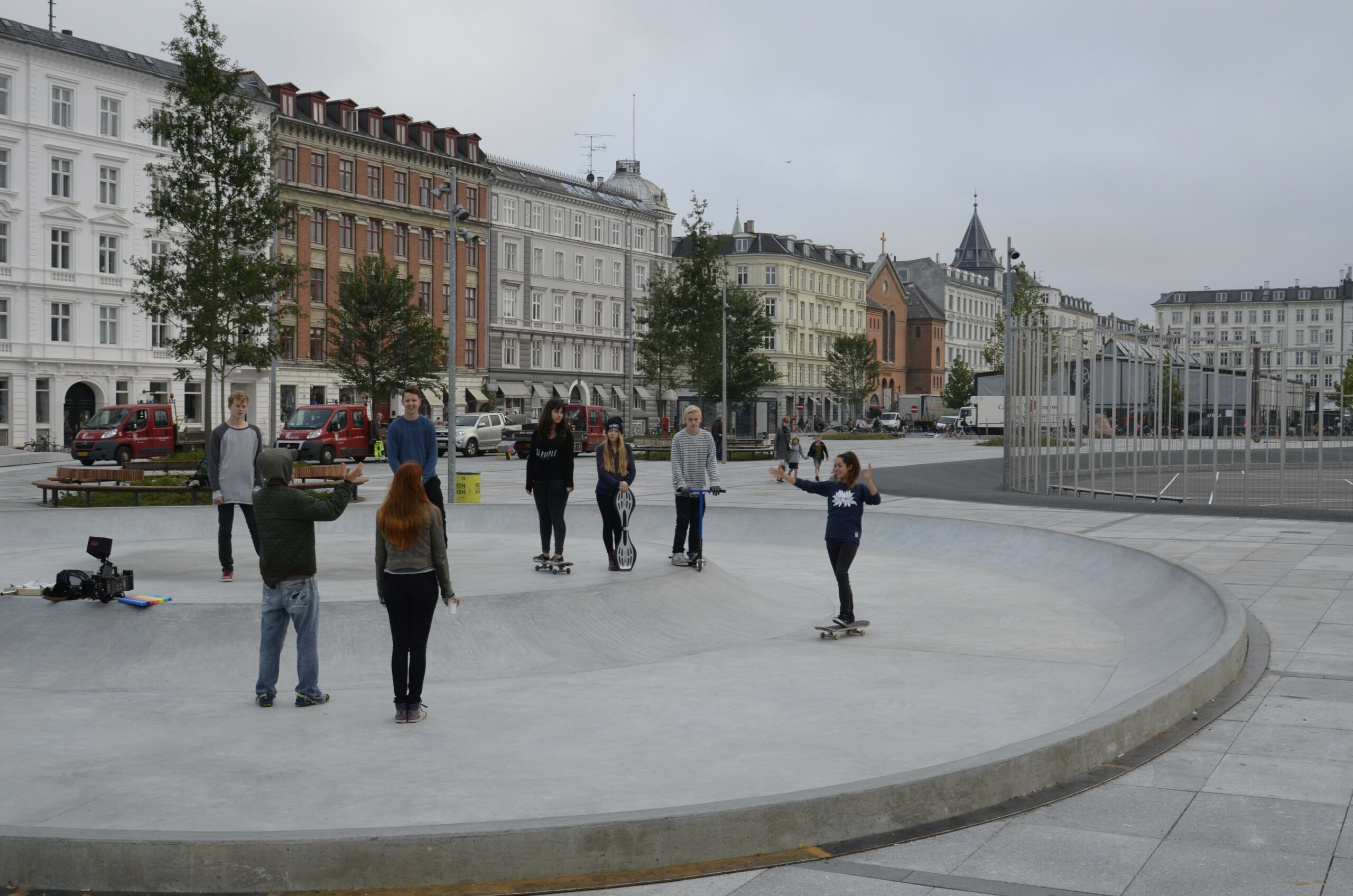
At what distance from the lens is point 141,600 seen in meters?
8.94

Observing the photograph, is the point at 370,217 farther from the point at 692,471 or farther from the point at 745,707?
the point at 745,707

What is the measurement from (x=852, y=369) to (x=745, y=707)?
95.0 meters

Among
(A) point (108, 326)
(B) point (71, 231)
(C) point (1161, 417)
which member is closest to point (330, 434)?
(A) point (108, 326)

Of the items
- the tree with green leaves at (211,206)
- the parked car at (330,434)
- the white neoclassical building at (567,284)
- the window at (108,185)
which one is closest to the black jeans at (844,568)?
the tree with green leaves at (211,206)

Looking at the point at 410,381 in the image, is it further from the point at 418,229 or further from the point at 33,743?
the point at 33,743

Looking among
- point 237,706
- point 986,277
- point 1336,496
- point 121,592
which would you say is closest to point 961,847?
point 237,706

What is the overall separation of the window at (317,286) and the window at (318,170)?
14.3 feet

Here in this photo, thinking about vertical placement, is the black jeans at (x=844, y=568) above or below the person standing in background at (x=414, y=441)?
below

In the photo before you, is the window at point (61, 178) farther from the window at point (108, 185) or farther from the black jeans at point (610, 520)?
the black jeans at point (610, 520)

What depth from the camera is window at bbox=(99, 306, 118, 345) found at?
5262cm

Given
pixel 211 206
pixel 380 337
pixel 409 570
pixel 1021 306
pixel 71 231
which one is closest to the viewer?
pixel 409 570

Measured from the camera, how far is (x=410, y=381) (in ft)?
167

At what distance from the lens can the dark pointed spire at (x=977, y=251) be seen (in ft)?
526

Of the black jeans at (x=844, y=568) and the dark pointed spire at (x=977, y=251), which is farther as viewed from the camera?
the dark pointed spire at (x=977, y=251)
